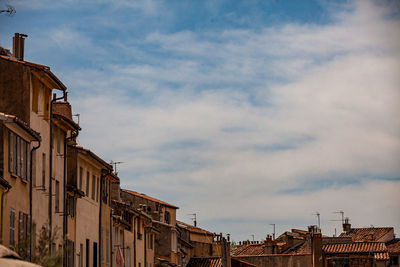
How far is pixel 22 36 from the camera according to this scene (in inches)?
1503

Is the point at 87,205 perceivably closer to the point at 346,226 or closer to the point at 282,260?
the point at 282,260

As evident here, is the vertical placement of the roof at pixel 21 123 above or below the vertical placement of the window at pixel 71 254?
above

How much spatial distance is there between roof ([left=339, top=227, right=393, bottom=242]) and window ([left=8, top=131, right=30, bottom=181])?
7973 centimetres

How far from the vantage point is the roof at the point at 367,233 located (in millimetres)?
112356

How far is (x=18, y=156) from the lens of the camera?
33.0 m

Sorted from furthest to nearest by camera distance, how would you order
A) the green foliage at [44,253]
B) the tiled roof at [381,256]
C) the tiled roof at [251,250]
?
1. the tiled roof at [251,250]
2. the tiled roof at [381,256]
3. the green foliage at [44,253]

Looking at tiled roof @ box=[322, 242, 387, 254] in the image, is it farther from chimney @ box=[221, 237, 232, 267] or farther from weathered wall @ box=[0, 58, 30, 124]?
weathered wall @ box=[0, 58, 30, 124]

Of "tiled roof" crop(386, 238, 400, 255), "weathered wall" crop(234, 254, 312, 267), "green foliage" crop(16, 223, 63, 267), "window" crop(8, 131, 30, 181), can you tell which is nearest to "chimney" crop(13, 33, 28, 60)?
"window" crop(8, 131, 30, 181)

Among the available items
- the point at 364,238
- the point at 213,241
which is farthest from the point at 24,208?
the point at 364,238

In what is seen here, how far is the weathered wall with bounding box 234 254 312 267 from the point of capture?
10500cm

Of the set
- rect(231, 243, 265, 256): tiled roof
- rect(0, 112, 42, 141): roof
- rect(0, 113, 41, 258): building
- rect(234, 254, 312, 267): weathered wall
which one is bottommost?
rect(0, 113, 41, 258): building

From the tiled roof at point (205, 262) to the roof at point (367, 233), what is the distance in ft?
90.8

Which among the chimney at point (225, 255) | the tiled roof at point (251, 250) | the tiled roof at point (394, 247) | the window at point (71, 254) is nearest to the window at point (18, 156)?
the window at point (71, 254)

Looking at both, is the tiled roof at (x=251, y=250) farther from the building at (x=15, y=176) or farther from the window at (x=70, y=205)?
the building at (x=15, y=176)
